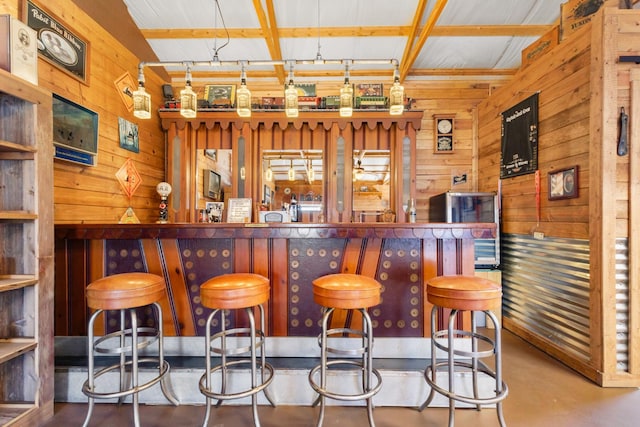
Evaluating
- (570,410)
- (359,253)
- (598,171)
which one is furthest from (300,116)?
(570,410)

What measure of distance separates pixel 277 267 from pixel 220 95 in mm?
2862

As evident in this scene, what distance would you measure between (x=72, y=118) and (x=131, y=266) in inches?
58.6

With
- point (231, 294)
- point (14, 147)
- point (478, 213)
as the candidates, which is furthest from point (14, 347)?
point (478, 213)

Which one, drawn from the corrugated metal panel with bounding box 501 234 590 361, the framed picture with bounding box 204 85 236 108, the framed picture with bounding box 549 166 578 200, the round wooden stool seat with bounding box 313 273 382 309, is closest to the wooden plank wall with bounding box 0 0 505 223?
the framed picture with bounding box 204 85 236 108

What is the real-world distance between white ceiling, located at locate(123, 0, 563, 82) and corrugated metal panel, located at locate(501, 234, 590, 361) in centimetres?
255

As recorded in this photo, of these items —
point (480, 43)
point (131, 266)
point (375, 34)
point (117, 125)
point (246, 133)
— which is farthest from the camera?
point (246, 133)

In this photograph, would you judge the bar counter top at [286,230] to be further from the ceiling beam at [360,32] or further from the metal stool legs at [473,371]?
the ceiling beam at [360,32]

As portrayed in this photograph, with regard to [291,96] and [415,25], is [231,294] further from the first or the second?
[415,25]

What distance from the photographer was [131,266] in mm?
2139

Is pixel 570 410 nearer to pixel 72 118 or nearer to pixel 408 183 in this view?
pixel 408 183

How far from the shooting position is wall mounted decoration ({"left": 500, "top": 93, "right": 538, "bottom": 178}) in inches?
116

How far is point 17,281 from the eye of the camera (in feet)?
5.55

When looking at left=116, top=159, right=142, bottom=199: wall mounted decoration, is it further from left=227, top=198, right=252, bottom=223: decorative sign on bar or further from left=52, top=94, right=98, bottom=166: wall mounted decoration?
left=227, top=198, right=252, bottom=223: decorative sign on bar

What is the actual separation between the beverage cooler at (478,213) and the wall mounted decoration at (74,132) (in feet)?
13.1
